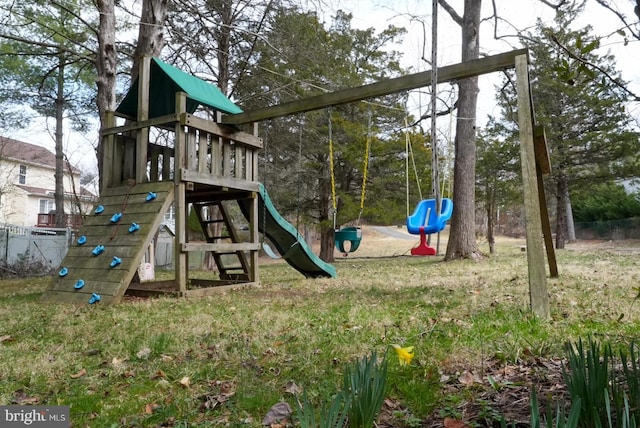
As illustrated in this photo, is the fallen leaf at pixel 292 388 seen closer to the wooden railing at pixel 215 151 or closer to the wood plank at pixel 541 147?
the wood plank at pixel 541 147

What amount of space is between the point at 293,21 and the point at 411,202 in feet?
25.3

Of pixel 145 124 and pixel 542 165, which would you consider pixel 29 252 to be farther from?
pixel 542 165

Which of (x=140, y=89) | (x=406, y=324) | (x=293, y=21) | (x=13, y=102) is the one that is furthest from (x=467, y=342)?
(x=13, y=102)

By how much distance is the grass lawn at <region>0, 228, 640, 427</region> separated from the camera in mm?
1745

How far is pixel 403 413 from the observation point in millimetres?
1582

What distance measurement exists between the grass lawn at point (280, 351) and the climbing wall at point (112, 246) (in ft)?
1.04

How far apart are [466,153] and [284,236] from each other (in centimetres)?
508

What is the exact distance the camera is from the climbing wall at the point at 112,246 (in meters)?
4.58

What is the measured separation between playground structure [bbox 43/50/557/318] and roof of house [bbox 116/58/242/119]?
0.02 meters

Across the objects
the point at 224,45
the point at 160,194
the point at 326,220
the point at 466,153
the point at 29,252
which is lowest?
the point at 29,252

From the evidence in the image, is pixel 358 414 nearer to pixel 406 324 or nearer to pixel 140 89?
pixel 406 324

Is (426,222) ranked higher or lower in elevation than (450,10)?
lower

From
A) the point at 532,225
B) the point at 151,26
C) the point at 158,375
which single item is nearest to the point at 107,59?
the point at 151,26

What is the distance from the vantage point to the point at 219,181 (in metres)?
5.73
